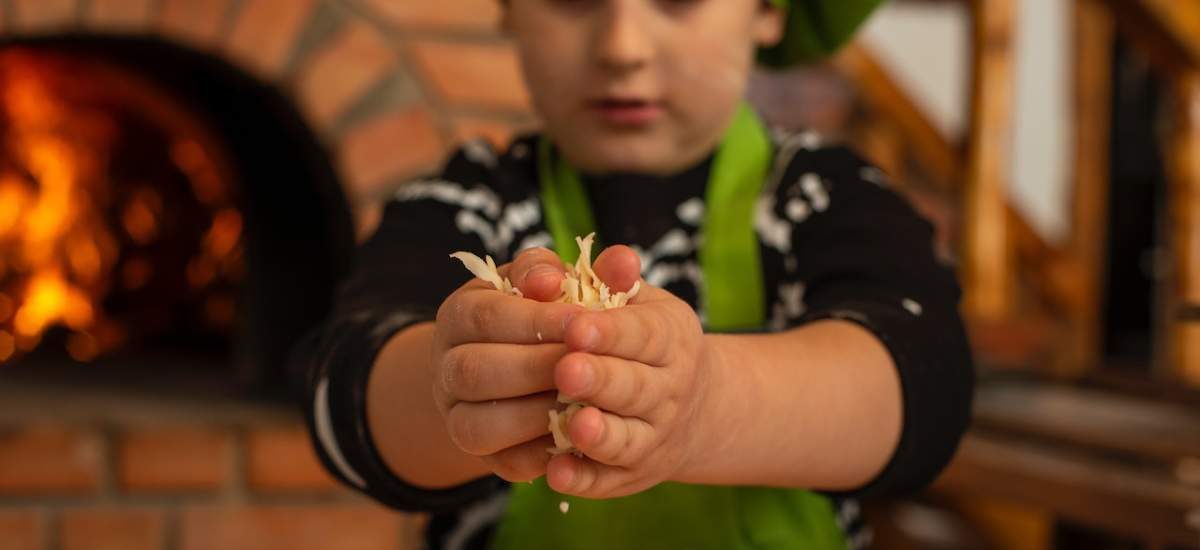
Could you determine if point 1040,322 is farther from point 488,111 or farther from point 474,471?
point 474,471

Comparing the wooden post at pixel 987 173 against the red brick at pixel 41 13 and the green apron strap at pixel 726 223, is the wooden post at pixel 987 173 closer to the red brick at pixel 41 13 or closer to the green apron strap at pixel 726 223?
the green apron strap at pixel 726 223

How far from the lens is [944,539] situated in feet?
4.42

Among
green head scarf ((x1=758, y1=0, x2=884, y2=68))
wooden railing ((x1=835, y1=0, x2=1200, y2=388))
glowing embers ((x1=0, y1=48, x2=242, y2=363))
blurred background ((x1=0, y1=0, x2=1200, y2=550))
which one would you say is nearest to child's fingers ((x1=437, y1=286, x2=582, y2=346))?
green head scarf ((x1=758, y1=0, x2=884, y2=68))

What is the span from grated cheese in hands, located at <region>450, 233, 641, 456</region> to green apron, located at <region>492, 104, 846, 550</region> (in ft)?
0.70

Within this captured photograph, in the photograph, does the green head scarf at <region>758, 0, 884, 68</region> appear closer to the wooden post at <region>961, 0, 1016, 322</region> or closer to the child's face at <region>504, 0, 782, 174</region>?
the child's face at <region>504, 0, 782, 174</region>

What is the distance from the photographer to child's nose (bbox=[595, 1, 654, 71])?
498 millimetres

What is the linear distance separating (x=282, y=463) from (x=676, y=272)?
0.72 meters

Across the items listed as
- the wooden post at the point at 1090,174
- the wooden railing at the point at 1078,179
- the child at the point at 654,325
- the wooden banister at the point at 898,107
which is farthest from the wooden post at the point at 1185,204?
the child at the point at 654,325

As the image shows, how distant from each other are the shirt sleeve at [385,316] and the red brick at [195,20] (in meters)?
0.65

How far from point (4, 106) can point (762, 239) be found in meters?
1.18

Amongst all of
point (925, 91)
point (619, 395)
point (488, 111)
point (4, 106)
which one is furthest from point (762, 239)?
point (925, 91)

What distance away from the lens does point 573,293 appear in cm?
34

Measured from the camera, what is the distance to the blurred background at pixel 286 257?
1076 millimetres

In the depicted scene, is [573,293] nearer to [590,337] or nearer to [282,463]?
[590,337]
